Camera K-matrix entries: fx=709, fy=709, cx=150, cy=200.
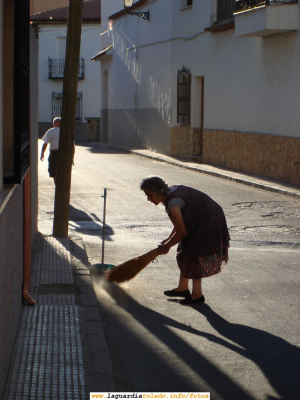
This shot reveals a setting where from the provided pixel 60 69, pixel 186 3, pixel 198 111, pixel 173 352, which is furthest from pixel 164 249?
pixel 60 69

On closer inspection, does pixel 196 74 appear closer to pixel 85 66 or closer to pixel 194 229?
pixel 194 229

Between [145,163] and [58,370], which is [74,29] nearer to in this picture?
[58,370]

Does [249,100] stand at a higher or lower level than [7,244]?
Answer: higher

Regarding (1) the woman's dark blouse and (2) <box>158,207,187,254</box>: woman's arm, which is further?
(1) the woman's dark blouse

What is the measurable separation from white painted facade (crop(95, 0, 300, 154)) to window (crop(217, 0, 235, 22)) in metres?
0.22

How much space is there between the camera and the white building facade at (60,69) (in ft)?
146

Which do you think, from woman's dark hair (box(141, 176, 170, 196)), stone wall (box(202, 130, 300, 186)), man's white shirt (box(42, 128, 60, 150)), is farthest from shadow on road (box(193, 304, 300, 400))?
stone wall (box(202, 130, 300, 186))

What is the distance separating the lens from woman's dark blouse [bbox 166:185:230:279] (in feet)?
21.6

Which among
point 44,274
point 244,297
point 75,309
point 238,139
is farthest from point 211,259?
point 238,139

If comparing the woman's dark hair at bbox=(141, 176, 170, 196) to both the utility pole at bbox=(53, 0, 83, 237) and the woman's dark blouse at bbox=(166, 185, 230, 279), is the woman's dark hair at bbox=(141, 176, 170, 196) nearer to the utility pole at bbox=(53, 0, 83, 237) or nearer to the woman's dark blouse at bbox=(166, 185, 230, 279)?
the woman's dark blouse at bbox=(166, 185, 230, 279)

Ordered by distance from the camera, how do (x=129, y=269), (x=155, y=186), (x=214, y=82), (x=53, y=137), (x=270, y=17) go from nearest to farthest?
(x=155, y=186)
(x=129, y=269)
(x=53, y=137)
(x=270, y=17)
(x=214, y=82)

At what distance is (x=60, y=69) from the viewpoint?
4462 cm

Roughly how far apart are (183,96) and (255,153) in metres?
6.07

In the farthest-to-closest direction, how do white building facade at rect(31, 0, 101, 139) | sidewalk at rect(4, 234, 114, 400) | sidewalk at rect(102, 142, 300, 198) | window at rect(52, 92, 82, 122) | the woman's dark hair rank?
window at rect(52, 92, 82, 122), white building facade at rect(31, 0, 101, 139), sidewalk at rect(102, 142, 300, 198), the woman's dark hair, sidewalk at rect(4, 234, 114, 400)
